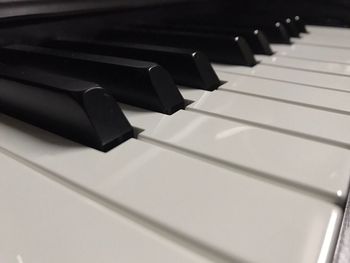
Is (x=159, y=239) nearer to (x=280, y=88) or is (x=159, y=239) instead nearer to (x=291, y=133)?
(x=291, y=133)

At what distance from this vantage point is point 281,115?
0.54m

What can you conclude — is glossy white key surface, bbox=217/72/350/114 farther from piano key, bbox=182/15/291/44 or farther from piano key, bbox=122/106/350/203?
piano key, bbox=182/15/291/44

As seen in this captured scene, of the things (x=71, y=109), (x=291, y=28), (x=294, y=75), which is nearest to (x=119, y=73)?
(x=71, y=109)

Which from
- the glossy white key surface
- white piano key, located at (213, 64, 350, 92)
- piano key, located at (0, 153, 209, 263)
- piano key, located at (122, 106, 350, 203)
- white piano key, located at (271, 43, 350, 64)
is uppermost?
white piano key, located at (271, 43, 350, 64)

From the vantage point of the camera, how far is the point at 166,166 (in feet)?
1.33

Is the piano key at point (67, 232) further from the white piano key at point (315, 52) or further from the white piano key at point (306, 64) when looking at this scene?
the white piano key at point (315, 52)

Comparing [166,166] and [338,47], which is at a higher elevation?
[338,47]

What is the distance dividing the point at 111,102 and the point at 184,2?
0.75 metres

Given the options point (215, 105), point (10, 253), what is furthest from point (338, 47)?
point (10, 253)

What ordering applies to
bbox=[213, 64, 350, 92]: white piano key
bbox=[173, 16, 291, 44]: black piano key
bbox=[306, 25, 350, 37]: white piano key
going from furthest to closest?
bbox=[306, 25, 350, 37]: white piano key → bbox=[173, 16, 291, 44]: black piano key → bbox=[213, 64, 350, 92]: white piano key

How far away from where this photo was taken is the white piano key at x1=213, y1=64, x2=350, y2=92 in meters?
0.68

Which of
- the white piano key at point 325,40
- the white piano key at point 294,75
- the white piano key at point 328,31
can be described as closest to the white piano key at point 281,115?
the white piano key at point 294,75

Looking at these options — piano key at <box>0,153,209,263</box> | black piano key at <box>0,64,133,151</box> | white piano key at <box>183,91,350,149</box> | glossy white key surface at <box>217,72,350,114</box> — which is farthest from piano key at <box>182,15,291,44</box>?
piano key at <box>0,153,209,263</box>

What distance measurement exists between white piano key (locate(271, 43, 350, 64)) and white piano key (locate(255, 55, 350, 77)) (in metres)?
0.03
